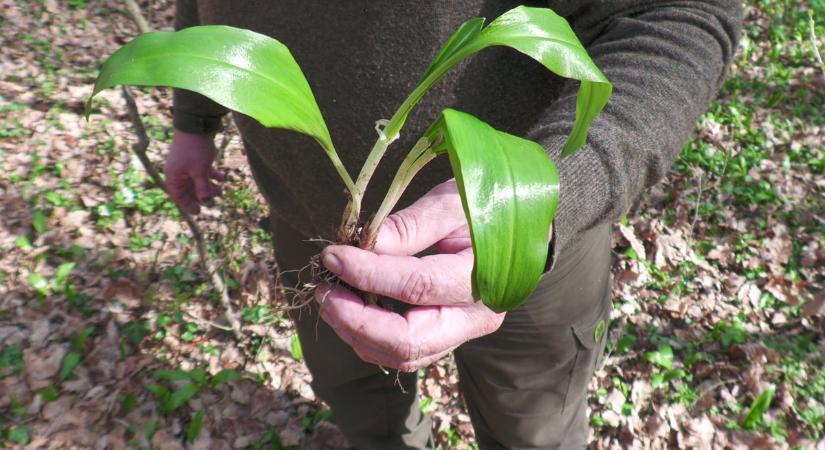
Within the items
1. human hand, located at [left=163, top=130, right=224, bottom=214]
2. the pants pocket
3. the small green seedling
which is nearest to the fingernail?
the small green seedling

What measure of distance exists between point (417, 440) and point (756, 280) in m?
1.94

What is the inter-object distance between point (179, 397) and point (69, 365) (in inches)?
18.8

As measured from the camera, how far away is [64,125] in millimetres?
3186

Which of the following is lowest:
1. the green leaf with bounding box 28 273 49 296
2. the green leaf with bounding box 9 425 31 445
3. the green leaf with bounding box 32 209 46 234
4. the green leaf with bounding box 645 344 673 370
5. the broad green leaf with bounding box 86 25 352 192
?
the green leaf with bounding box 9 425 31 445

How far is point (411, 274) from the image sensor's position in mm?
903

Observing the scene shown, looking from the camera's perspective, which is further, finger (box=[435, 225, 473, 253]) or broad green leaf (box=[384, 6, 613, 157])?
finger (box=[435, 225, 473, 253])

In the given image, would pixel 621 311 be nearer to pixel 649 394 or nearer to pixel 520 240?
pixel 649 394

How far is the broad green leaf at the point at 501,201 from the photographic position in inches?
25.8

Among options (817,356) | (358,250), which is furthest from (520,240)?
(817,356)

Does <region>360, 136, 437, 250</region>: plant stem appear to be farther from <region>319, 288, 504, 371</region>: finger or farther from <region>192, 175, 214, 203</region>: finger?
<region>192, 175, 214, 203</region>: finger

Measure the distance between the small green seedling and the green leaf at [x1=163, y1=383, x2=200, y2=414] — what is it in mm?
1738

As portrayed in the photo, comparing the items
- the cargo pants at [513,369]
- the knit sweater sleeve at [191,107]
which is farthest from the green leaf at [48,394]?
the knit sweater sleeve at [191,107]

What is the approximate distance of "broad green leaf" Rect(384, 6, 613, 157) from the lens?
2.39 ft

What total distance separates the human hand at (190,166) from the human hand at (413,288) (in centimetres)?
90
